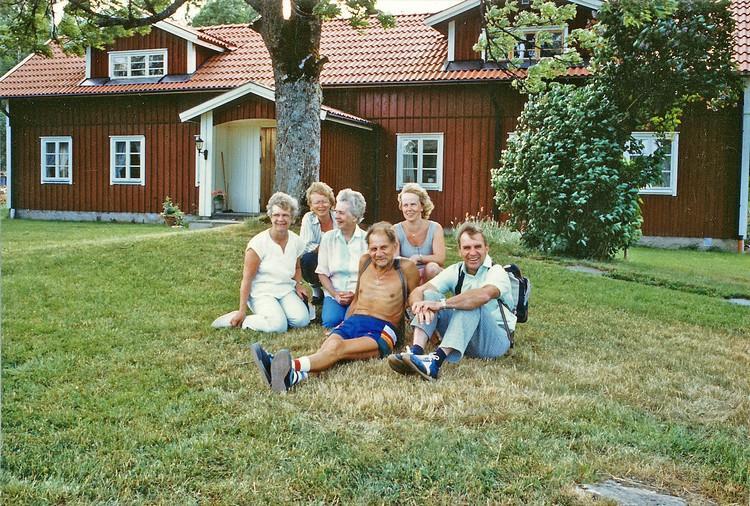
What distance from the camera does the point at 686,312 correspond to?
8211mm

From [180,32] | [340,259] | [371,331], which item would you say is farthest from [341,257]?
[180,32]

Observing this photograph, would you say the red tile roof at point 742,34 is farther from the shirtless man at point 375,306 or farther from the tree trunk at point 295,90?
the shirtless man at point 375,306

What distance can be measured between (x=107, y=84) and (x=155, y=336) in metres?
16.9

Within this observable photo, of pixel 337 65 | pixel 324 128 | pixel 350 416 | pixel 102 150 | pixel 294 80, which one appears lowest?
pixel 350 416

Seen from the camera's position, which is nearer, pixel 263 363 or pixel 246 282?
pixel 263 363

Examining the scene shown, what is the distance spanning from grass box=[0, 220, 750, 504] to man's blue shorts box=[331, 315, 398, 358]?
13.6 inches

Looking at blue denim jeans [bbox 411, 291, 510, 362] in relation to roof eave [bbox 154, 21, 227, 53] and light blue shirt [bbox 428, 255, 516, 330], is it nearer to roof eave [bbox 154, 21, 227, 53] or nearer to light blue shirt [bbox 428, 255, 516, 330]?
light blue shirt [bbox 428, 255, 516, 330]

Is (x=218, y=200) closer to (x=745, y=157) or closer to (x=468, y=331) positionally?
(x=745, y=157)

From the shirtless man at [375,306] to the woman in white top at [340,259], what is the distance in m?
0.72

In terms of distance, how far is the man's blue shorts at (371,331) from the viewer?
5.50 metres

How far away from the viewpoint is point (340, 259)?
21.6 ft

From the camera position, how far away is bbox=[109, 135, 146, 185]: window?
20.8 m

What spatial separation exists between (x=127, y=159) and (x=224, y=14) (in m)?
20.1

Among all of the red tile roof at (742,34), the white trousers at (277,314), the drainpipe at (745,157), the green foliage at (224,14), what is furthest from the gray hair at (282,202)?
the green foliage at (224,14)
